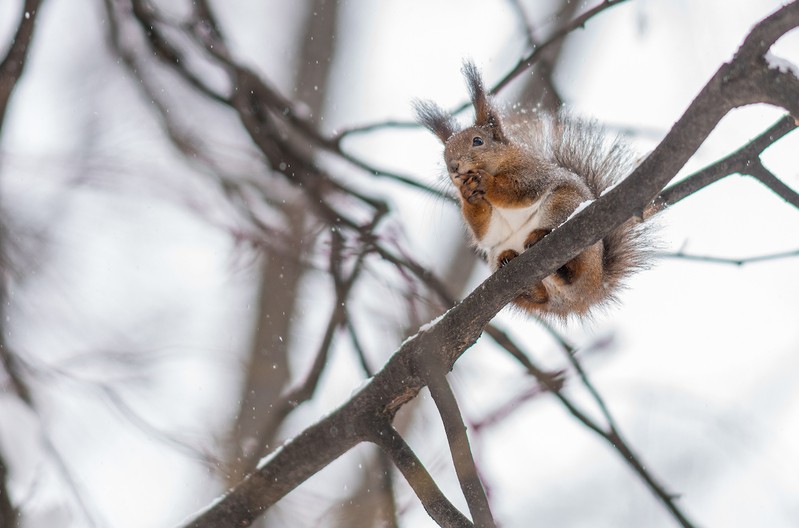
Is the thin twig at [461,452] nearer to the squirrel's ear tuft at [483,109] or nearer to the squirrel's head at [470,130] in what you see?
the squirrel's head at [470,130]

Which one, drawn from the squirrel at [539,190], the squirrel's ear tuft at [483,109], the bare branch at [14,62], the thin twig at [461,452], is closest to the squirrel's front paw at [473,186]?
the squirrel at [539,190]

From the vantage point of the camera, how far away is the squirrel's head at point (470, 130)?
1.64 meters

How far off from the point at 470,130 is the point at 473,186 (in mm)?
145

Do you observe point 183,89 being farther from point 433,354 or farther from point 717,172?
point 717,172

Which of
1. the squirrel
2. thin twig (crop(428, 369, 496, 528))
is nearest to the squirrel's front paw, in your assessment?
the squirrel

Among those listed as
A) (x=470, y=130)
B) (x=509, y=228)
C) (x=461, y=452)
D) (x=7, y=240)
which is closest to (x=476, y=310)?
(x=461, y=452)

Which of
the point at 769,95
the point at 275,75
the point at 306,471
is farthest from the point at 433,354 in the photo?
the point at 275,75

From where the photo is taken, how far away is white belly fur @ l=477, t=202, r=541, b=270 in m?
1.57

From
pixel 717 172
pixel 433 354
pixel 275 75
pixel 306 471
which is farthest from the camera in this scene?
pixel 275 75

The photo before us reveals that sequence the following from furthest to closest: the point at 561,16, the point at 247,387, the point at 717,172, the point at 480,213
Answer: the point at 561,16, the point at 247,387, the point at 480,213, the point at 717,172

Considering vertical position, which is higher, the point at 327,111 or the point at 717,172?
the point at 327,111

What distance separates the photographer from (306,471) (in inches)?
53.6

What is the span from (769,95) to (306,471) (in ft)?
2.84

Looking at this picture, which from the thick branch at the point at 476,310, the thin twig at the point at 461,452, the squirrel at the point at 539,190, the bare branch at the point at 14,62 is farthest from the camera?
the bare branch at the point at 14,62
